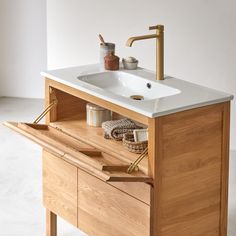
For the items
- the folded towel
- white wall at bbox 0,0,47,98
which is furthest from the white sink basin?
white wall at bbox 0,0,47,98

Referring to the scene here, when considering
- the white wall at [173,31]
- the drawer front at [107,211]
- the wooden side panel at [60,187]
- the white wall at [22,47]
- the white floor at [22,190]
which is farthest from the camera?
the white wall at [22,47]

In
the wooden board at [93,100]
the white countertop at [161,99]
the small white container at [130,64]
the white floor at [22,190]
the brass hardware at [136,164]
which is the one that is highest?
the small white container at [130,64]

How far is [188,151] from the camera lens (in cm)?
289

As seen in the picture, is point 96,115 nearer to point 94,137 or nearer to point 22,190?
point 94,137

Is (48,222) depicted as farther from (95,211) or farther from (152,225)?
(152,225)

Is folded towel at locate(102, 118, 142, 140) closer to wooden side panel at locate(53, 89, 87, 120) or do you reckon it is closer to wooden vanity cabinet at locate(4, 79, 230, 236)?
wooden vanity cabinet at locate(4, 79, 230, 236)

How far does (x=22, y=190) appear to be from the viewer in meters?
4.27

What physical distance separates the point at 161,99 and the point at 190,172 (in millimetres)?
321

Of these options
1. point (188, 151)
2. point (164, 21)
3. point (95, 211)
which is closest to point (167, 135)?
point (188, 151)

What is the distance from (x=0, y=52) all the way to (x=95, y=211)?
10.7 ft

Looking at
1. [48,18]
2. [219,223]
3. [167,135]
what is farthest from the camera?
[48,18]

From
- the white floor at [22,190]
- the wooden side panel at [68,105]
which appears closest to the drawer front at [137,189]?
the wooden side panel at [68,105]

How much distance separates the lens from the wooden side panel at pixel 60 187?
3.32 m

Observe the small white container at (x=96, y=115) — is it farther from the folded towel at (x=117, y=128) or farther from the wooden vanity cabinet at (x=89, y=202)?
the wooden vanity cabinet at (x=89, y=202)
